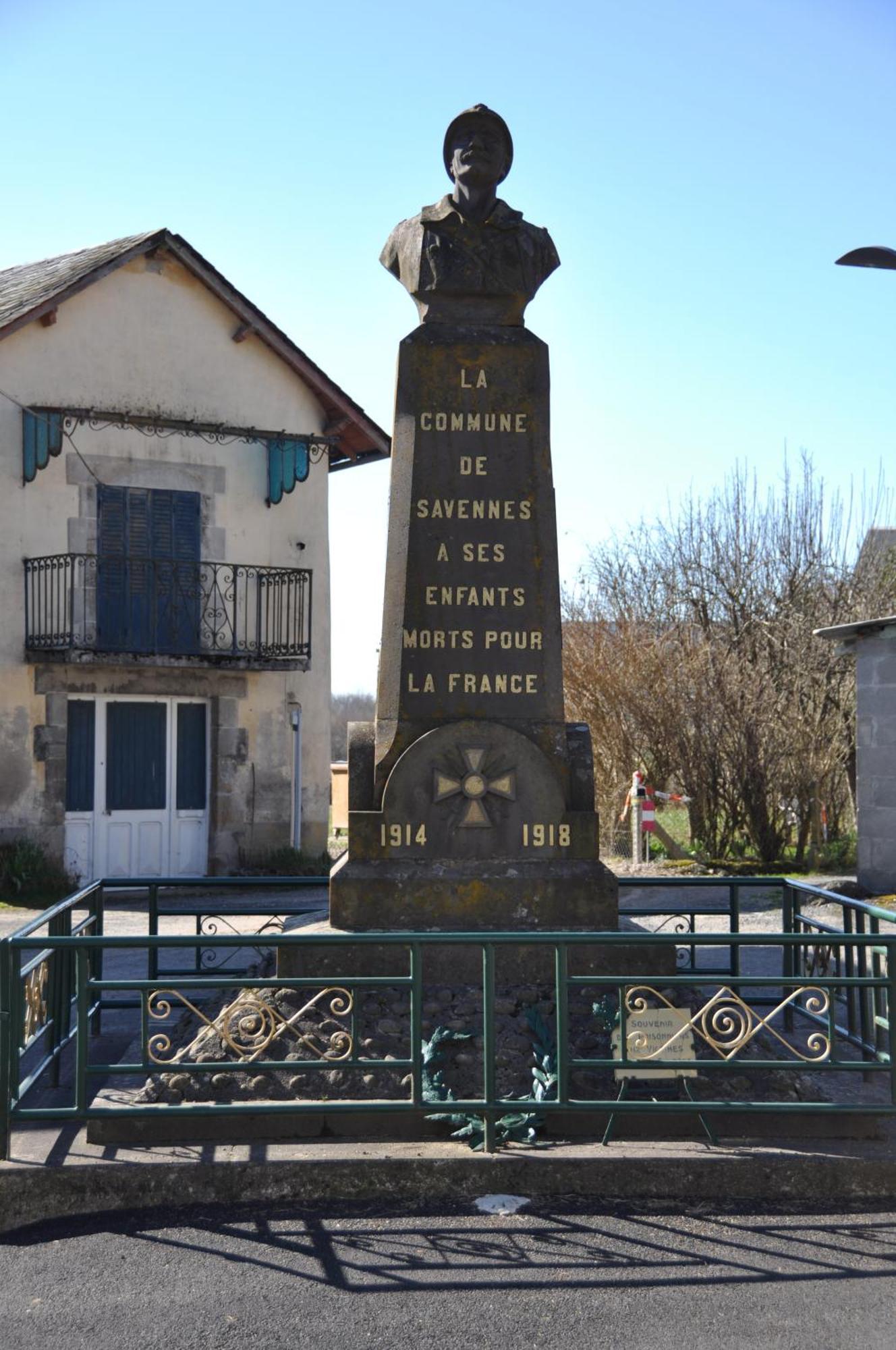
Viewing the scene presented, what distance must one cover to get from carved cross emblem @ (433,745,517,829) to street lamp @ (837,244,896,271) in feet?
14.8

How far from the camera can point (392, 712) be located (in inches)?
250

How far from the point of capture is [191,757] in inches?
719

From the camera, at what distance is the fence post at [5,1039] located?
4898 millimetres

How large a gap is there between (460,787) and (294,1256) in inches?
90.2

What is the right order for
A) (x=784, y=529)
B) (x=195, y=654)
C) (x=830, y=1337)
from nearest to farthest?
(x=830, y=1337) < (x=195, y=654) < (x=784, y=529)

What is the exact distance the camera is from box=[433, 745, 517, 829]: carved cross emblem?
620 cm

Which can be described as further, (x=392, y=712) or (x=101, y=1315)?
(x=392, y=712)

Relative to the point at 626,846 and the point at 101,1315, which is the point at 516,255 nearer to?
the point at 101,1315

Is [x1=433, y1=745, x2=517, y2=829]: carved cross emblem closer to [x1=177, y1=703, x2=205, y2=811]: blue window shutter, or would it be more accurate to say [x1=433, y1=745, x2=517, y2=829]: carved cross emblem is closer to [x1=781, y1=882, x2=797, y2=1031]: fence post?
[x1=781, y1=882, x2=797, y2=1031]: fence post

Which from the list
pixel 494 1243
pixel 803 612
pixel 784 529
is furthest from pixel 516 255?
pixel 784 529

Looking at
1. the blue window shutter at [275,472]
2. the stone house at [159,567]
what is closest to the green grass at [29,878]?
the stone house at [159,567]

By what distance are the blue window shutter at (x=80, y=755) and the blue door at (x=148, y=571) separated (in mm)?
887

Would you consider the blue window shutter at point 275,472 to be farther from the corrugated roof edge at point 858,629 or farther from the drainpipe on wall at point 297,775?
the corrugated roof edge at point 858,629

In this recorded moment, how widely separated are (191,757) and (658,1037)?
13.7 m
